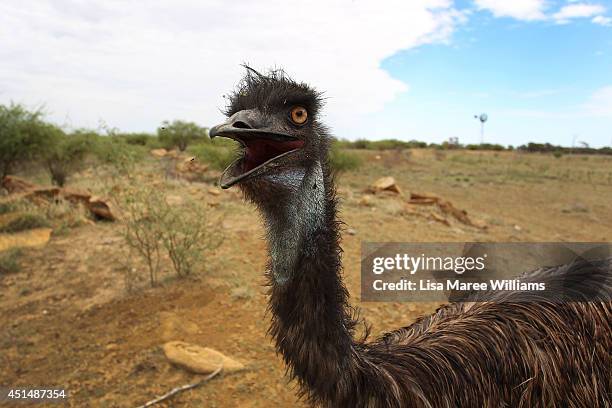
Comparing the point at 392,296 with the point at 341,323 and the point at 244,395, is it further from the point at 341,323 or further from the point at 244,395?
the point at 341,323

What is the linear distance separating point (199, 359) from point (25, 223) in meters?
5.91

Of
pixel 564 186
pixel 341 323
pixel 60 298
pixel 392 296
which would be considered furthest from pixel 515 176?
pixel 341 323

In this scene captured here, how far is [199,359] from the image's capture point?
13.5 feet

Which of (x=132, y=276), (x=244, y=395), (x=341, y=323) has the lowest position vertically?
(x=244, y=395)

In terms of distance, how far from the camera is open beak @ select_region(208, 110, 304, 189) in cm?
169

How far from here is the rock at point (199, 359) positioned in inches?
160

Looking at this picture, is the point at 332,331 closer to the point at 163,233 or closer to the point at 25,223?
the point at 163,233

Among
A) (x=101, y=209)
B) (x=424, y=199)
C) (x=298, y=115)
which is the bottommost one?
(x=424, y=199)

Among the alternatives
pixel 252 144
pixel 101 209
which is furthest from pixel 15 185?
pixel 252 144

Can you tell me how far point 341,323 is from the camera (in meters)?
1.85

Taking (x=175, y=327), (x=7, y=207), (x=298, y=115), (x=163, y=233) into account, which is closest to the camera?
(x=298, y=115)

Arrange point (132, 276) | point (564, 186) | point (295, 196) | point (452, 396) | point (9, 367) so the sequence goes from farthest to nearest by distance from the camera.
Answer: point (564, 186), point (132, 276), point (9, 367), point (452, 396), point (295, 196)

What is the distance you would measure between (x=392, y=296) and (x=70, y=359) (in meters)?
3.44

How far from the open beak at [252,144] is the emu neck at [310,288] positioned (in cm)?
14
